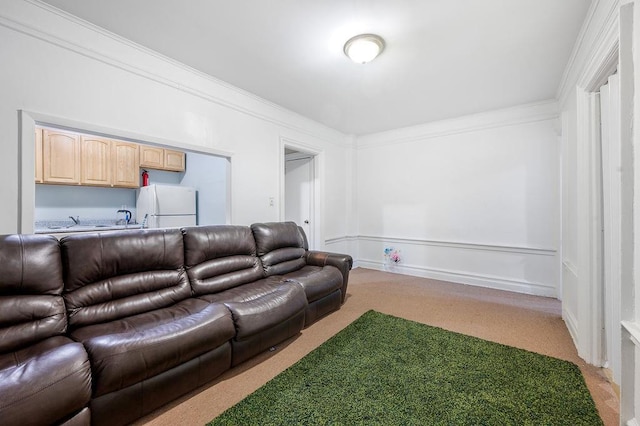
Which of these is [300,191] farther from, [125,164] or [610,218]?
[610,218]

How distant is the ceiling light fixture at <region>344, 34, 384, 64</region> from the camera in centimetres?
220

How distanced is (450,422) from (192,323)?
159cm

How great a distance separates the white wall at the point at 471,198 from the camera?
11.7 feet

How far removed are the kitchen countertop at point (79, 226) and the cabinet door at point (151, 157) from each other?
1.05m

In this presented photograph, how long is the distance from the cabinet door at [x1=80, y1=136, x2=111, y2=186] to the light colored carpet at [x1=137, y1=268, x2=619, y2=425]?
12.5ft

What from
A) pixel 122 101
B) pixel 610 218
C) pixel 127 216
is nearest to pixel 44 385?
pixel 122 101

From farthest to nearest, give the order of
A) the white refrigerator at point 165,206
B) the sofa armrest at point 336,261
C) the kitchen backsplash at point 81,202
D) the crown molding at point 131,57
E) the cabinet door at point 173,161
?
the cabinet door at point 173,161, the white refrigerator at point 165,206, the kitchen backsplash at point 81,202, the sofa armrest at point 336,261, the crown molding at point 131,57

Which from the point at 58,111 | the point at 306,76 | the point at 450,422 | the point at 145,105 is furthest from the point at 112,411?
the point at 306,76

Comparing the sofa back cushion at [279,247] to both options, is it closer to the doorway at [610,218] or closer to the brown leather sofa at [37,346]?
the brown leather sofa at [37,346]

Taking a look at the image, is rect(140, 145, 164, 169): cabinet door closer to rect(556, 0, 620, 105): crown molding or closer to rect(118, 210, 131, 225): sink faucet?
rect(118, 210, 131, 225): sink faucet

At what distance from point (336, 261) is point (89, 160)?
3961mm

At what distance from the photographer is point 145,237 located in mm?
2107

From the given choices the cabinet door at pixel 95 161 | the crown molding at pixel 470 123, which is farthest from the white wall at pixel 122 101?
the cabinet door at pixel 95 161

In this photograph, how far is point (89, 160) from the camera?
12.9 ft
